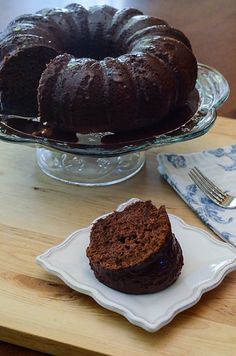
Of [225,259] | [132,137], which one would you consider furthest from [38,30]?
[225,259]

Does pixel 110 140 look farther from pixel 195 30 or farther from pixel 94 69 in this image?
pixel 195 30

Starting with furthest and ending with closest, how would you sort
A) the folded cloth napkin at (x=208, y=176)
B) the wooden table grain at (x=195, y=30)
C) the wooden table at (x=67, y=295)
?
1. the wooden table grain at (x=195, y=30)
2. the folded cloth napkin at (x=208, y=176)
3. the wooden table at (x=67, y=295)

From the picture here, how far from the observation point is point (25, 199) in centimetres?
111

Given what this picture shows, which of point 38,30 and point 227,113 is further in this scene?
point 227,113

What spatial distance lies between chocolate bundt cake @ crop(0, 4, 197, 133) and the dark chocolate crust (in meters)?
0.27

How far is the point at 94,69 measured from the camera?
1.07 m

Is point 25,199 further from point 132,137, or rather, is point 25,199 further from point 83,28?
point 83,28

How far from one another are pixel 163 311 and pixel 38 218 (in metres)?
0.29

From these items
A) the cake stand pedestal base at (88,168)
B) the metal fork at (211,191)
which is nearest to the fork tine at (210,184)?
the metal fork at (211,191)

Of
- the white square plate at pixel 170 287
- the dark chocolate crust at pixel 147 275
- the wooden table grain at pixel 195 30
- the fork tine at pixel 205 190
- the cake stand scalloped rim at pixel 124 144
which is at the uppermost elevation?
the cake stand scalloped rim at pixel 124 144

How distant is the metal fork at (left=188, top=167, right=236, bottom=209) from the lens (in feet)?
3.57

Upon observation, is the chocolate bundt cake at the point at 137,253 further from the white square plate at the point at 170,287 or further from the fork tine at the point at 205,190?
the fork tine at the point at 205,190

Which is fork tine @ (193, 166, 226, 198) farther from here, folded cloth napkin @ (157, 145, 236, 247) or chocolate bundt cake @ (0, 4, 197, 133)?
chocolate bundt cake @ (0, 4, 197, 133)

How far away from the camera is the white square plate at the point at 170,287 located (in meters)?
0.86
